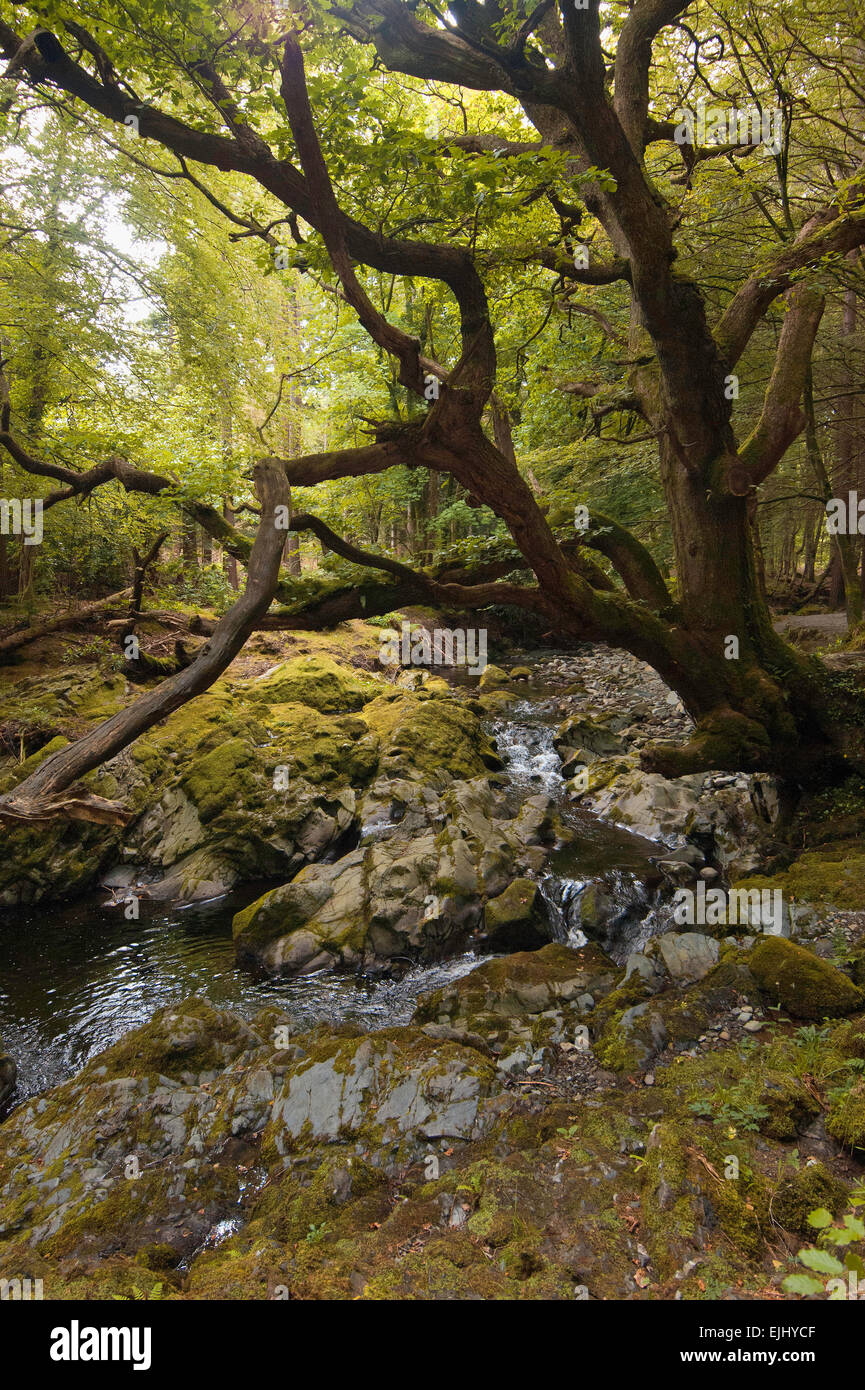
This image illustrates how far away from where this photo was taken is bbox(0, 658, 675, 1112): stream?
5.51 meters

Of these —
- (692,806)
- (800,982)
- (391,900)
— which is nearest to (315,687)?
(391,900)

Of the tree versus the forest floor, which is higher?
the tree

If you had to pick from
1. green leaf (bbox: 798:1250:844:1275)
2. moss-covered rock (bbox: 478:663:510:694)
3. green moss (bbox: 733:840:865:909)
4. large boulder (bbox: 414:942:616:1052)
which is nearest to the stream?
large boulder (bbox: 414:942:616:1052)

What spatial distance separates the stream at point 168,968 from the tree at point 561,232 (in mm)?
1733

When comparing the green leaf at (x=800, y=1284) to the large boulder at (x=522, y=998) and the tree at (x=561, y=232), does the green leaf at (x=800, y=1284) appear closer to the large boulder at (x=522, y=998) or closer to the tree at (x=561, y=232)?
the large boulder at (x=522, y=998)

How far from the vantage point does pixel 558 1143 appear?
10.5 feet

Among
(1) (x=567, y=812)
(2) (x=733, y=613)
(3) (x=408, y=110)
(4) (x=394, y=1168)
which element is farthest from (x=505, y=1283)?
(3) (x=408, y=110)

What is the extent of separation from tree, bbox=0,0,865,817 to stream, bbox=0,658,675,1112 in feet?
5.68

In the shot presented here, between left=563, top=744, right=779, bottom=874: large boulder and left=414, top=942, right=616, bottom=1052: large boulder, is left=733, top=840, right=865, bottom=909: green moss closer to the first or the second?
left=563, top=744, right=779, bottom=874: large boulder

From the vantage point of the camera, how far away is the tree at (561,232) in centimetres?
414

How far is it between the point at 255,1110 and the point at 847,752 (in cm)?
678

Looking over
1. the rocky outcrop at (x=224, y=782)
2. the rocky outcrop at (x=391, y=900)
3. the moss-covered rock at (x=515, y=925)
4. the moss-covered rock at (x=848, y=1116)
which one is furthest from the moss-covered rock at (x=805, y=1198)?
the rocky outcrop at (x=224, y=782)
